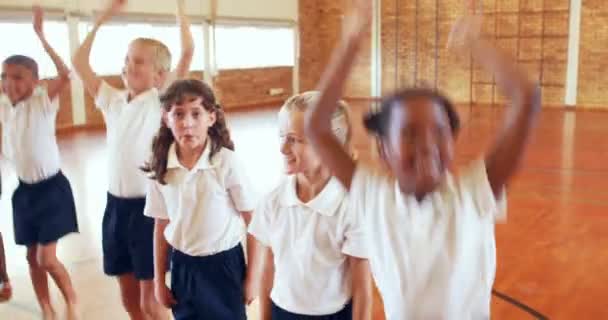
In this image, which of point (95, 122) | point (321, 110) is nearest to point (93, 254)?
point (321, 110)

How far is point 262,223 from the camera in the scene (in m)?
1.57

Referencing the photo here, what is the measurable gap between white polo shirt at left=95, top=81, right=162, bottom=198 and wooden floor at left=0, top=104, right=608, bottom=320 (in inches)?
34.9

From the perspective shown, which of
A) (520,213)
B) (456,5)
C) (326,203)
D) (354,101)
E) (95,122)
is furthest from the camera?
(354,101)

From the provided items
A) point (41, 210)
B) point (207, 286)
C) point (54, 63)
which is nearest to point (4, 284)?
point (41, 210)

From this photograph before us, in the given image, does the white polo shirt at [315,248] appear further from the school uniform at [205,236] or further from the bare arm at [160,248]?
the bare arm at [160,248]

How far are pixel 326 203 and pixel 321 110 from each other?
359 millimetres

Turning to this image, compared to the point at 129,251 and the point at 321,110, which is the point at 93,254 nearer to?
the point at 129,251

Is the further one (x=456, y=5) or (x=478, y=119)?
(x=456, y=5)

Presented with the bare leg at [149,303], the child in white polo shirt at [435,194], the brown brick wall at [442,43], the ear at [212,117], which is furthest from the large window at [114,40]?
the child in white polo shirt at [435,194]

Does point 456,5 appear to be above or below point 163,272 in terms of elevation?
above

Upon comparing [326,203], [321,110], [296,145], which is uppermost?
[321,110]

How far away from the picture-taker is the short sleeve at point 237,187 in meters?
1.96

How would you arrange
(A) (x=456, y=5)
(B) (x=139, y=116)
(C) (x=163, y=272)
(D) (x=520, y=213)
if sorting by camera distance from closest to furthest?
(C) (x=163, y=272) → (B) (x=139, y=116) → (D) (x=520, y=213) → (A) (x=456, y=5)

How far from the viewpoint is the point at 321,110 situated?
1.18 metres
